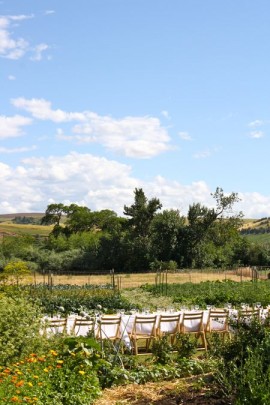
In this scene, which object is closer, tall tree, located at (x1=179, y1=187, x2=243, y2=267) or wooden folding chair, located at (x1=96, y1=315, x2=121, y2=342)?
wooden folding chair, located at (x1=96, y1=315, x2=121, y2=342)

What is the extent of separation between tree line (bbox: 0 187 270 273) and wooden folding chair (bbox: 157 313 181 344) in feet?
115

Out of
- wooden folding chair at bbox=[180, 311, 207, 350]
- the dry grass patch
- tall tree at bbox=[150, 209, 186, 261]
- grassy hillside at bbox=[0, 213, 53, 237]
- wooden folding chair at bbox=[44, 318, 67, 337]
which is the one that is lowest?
the dry grass patch

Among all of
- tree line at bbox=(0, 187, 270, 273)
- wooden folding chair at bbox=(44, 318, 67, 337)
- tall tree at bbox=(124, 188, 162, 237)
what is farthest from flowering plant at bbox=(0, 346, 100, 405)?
tall tree at bbox=(124, 188, 162, 237)

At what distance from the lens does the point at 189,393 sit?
682 cm

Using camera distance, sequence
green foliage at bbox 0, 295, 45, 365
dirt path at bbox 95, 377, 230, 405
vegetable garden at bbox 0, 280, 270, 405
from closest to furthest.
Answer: vegetable garden at bbox 0, 280, 270, 405, dirt path at bbox 95, 377, 230, 405, green foliage at bbox 0, 295, 45, 365

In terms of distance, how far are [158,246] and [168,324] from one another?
40.2 metres

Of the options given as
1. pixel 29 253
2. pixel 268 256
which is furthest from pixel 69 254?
pixel 268 256

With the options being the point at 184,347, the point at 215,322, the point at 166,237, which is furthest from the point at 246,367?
the point at 166,237

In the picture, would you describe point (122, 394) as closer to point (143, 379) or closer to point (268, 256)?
point (143, 379)

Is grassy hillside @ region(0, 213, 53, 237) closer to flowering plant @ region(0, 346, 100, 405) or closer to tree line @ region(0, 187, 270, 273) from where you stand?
tree line @ region(0, 187, 270, 273)

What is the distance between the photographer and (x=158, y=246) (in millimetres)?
52688

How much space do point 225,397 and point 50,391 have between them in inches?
74.2

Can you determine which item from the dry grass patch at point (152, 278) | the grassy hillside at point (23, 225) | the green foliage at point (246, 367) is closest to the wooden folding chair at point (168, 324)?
the green foliage at point (246, 367)

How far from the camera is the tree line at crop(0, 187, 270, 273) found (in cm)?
5197
